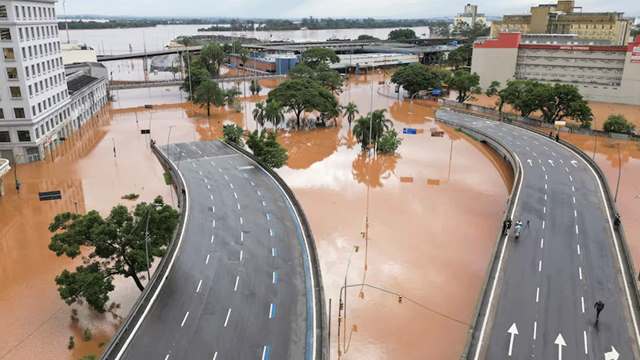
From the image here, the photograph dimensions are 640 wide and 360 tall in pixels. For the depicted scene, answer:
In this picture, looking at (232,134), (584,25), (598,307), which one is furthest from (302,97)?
(584,25)

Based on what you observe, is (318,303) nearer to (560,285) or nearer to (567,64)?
(560,285)

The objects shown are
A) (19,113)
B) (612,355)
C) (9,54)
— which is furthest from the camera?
(19,113)

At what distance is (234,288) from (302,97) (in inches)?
2071

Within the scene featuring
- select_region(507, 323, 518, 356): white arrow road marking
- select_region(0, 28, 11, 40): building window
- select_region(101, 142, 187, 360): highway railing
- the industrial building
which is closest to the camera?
select_region(101, 142, 187, 360): highway railing

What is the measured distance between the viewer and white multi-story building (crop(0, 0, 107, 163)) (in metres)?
56.9

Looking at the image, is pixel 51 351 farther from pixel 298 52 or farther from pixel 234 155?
pixel 298 52

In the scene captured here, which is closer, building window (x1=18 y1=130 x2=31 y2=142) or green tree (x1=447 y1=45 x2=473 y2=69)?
building window (x1=18 y1=130 x2=31 y2=142)

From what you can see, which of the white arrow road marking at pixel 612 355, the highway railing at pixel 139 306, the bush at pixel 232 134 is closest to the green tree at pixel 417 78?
the bush at pixel 232 134

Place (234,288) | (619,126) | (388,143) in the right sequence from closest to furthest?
1. (234,288)
2. (388,143)
3. (619,126)

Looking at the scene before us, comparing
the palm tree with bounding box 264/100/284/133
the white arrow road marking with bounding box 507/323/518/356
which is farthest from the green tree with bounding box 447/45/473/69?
the white arrow road marking with bounding box 507/323/518/356

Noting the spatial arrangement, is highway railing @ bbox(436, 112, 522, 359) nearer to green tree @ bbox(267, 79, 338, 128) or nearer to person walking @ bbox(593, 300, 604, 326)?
person walking @ bbox(593, 300, 604, 326)

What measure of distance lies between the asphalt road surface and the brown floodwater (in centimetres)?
372

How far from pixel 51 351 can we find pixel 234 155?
34.8m

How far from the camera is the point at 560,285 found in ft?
99.9
